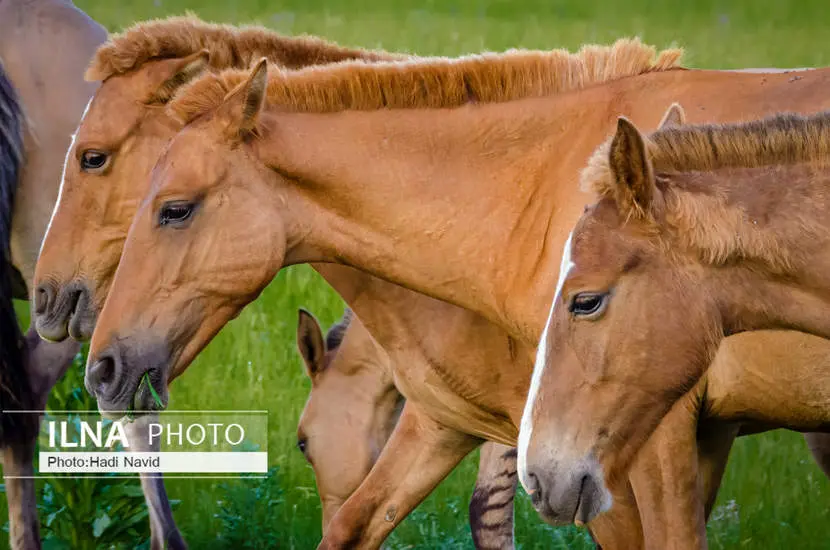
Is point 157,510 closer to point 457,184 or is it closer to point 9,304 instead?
point 9,304

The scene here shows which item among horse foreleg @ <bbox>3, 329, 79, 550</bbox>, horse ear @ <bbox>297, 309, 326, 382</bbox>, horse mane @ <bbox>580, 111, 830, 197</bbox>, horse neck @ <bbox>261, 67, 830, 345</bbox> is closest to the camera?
horse mane @ <bbox>580, 111, 830, 197</bbox>

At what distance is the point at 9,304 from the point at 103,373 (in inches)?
77.0

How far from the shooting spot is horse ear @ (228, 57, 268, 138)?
4.20 m

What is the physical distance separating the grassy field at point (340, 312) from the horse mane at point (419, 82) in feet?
7.05

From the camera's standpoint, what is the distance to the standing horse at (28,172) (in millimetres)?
6004

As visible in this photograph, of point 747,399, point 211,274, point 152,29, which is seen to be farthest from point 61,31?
point 747,399

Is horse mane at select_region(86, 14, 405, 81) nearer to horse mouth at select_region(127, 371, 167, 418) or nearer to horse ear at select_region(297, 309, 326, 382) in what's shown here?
horse ear at select_region(297, 309, 326, 382)

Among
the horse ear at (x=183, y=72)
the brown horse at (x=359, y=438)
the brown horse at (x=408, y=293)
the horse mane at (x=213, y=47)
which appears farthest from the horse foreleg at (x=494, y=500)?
the horse ear at (x=183, y=72)

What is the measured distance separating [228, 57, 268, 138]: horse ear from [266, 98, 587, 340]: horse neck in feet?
0.23

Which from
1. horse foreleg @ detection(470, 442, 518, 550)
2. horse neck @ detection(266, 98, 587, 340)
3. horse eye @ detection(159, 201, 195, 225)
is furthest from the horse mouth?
horse foreleg @ detection(470, 442, 518, 550)

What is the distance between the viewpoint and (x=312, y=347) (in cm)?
587

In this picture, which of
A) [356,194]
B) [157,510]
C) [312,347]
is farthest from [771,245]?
[157,510]

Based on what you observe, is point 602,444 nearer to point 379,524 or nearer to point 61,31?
point 379,524

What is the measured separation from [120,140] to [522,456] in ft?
7.74
